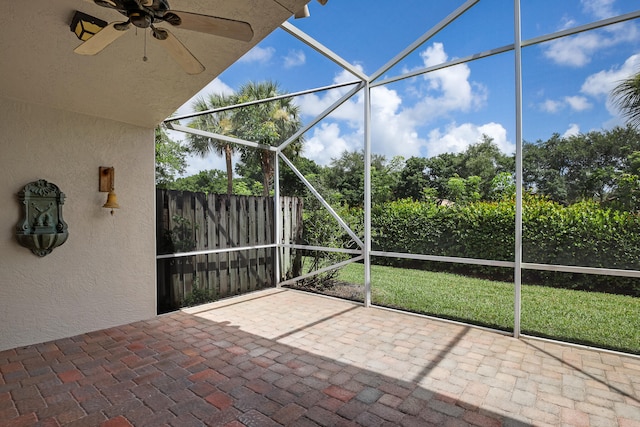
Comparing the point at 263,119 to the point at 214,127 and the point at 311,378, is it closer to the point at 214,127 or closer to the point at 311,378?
the point at 214,127

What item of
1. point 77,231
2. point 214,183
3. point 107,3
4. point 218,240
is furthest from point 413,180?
point 214,183

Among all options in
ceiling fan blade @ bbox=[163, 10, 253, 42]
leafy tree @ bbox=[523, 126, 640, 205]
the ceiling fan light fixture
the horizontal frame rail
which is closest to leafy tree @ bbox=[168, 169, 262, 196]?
the horizontal frame rail

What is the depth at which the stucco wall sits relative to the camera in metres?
3.06

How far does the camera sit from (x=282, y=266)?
18.8ft

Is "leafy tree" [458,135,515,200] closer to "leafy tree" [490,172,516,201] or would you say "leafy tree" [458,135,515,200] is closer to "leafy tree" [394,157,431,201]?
"leafy tree" [490,172,516,201]

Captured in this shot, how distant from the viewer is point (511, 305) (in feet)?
14.0

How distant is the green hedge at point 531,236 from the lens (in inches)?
118

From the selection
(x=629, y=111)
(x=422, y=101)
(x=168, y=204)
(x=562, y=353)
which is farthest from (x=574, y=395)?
(x=168, y=204)

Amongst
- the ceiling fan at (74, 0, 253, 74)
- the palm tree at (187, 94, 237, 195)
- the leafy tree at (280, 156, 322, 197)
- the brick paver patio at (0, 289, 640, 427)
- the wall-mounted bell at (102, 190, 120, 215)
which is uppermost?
the palm tree at (187, 94, 237, 195)

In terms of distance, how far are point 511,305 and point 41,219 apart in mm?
5546

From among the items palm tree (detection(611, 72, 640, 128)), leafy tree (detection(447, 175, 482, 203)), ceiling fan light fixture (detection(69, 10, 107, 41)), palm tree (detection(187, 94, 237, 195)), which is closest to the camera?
ceiling fan light fixture (detection(69, 10, 107, 41))

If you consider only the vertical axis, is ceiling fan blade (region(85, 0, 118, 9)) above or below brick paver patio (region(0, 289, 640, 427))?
above

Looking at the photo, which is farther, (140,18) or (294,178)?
(294,178)

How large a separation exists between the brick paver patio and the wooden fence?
2.85 ft
